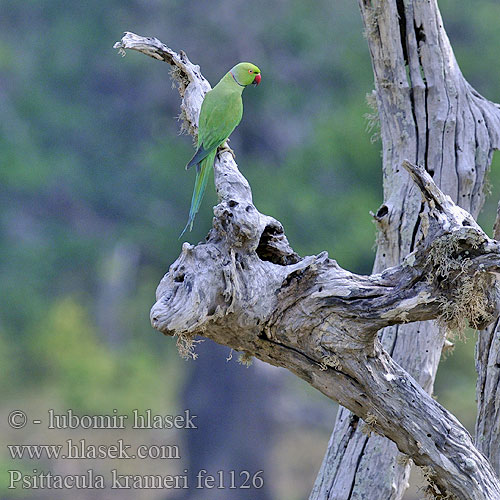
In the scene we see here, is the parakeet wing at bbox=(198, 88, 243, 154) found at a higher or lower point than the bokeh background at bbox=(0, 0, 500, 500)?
lower

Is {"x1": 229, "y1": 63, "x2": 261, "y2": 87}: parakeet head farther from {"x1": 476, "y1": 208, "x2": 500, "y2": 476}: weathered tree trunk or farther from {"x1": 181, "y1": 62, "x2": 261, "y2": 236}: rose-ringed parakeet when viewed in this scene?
{"x1": 476, "y1": 208, "x2": 500, "y2": 476}: weathered tree trunk

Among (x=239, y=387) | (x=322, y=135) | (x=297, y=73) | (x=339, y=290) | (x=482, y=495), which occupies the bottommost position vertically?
(x=482, y=495)

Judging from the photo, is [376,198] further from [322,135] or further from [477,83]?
[477,83]

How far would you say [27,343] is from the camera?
891 centimetres

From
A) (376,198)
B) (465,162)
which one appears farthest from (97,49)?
(465,162)

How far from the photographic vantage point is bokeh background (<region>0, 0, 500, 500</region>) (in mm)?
6891

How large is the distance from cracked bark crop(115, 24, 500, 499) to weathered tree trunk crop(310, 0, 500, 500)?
0.59 m

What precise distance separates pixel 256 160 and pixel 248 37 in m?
1.10

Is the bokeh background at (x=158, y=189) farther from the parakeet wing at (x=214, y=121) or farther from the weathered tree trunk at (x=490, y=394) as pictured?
the weathered tree trunk at (x=490, y=394)

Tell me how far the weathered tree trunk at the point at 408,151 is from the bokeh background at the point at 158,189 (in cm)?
353

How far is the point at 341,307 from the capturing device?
1.95m

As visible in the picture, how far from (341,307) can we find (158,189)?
5812 millimetres

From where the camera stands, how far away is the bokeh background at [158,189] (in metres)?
6.89

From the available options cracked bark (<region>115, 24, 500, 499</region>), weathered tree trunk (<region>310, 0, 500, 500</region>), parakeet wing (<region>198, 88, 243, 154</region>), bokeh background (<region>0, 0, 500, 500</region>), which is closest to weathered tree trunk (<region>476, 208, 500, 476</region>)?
weathered tree trunk (<region>310, 0, 500, 500</region>)
